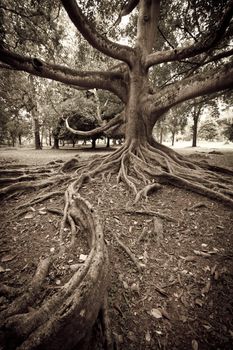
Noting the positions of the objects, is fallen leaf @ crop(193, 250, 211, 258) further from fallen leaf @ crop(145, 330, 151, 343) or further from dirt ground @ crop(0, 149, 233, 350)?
fallen leaf @ crop(145, 330, 151, 343)

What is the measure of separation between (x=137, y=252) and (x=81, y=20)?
4068mm

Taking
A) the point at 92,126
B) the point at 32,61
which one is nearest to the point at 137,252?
the point at 32,61

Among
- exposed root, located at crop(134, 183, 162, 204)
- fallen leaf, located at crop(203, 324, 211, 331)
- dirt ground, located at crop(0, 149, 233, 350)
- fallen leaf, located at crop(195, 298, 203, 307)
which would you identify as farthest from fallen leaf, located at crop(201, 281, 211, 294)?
exposed root, located at crop(134, 183, 162, 204)

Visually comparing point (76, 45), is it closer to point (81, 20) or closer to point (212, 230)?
point (81, 20)

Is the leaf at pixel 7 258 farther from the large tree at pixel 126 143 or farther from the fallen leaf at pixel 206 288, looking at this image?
the fallen leaf at pixel 206 288

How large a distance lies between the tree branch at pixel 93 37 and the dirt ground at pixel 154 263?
3.30 metres

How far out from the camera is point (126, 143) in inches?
223

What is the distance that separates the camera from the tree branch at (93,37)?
2920 millimetres

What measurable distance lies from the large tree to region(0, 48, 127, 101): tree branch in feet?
0.07

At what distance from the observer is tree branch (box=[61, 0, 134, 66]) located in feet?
9.58

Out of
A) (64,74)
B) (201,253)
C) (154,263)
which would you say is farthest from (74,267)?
(64,74)

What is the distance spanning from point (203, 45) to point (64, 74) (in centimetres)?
336

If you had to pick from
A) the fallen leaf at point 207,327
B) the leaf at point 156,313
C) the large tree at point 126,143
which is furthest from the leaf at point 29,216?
the fallen leaf at point 207,327

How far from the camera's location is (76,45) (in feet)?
25.1
